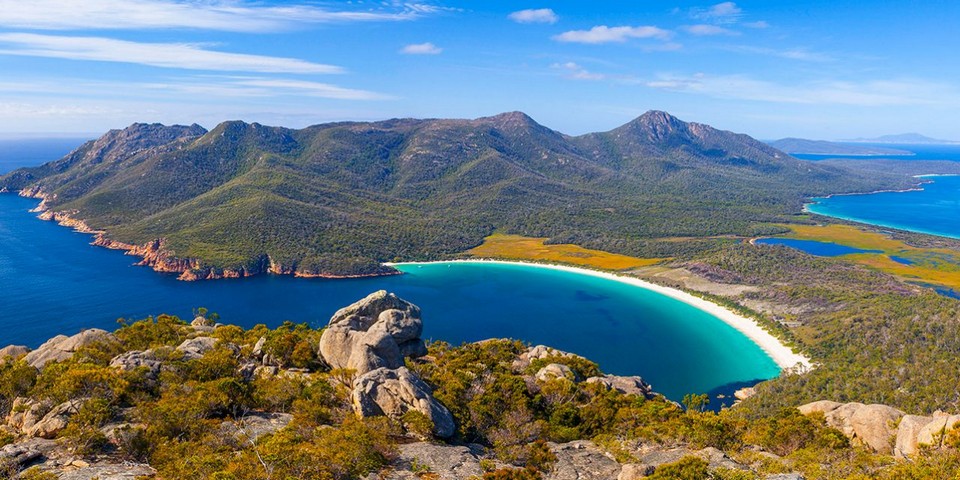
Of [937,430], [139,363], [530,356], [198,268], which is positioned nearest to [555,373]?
[530,356]

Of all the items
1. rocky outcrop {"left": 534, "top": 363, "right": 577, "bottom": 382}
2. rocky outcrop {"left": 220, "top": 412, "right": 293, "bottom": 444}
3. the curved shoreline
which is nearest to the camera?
rocky outcrop {"left": 220, "top": 412, "right": 293, "bottom": 444}

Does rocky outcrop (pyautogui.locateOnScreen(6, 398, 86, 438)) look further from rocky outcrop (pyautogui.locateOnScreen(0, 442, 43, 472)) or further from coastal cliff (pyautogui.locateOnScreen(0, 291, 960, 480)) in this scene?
rocky outcrop (pyautogui.locateOnScreen(0, 442, 43, 472))

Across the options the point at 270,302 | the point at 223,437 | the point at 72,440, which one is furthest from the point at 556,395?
the point at 270,302

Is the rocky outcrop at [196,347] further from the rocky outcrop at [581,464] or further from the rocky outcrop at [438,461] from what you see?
the rocky outcrop at [581,464]

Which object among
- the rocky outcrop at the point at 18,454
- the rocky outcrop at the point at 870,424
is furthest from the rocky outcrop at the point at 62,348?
the rocky outcrop at the point at 870,424

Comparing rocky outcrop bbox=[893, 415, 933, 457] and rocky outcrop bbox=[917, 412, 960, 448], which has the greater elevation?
rocky outcrop bbox=[917, 412, 960, 448]

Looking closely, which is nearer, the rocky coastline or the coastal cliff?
the coastal cliff

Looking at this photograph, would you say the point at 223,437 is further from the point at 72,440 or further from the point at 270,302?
the point at 270,302

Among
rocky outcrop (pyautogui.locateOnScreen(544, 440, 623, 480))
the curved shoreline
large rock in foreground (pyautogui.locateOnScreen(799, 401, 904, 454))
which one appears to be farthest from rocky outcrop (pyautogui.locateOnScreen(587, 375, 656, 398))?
the curved shoreline

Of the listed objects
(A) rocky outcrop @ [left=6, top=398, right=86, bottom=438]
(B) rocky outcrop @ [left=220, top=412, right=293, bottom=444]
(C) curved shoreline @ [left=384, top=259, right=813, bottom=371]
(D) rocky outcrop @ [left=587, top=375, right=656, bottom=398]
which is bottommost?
(C) curved shoreline @ [left=384, top=259, right=813, bottom=371]
